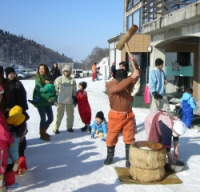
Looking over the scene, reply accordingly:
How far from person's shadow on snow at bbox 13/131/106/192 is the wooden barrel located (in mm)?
804

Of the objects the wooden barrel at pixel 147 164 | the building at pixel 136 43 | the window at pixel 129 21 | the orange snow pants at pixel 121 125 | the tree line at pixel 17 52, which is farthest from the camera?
the tree line at pixel 17 52

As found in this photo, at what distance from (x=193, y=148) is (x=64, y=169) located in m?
2.80

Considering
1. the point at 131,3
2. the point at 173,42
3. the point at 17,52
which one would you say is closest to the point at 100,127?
the point at 173,42

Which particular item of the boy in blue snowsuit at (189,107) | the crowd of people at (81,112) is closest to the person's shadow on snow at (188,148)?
the crowd of people at (81,112)

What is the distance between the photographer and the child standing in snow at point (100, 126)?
20.1 ft

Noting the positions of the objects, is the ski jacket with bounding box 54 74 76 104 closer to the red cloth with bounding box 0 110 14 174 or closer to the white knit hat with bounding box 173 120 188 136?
the white knit hat with bounding box 173 120 188 136

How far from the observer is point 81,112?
7004 mm

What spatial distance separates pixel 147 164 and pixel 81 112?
136 inches

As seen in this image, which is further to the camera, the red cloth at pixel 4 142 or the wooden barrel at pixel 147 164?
the wooden barrel at pixel 147 164

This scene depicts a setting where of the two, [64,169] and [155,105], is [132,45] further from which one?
[64,169]

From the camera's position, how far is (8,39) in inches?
4742

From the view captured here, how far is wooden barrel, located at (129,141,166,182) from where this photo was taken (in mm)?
3783

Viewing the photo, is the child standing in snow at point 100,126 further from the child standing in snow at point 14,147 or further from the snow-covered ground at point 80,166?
the child standing in snow at point 14,147

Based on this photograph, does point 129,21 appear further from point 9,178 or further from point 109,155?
point 9,178
